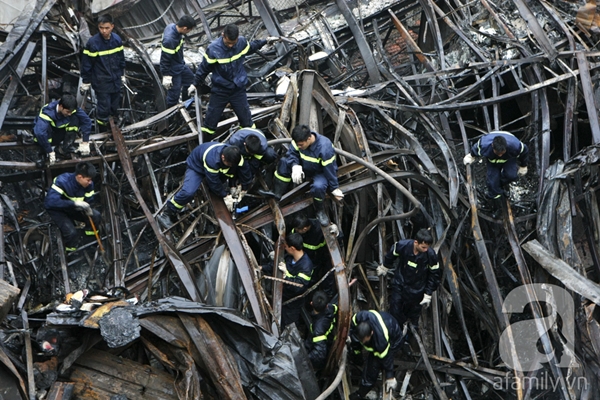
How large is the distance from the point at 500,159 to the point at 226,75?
332 cm

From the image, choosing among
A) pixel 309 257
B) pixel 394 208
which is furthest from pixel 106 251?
pixel 394 208

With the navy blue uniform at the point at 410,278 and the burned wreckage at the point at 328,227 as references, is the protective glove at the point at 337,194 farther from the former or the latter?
the navy blue uniform at the point at 410,278

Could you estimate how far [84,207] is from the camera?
27.5 ft

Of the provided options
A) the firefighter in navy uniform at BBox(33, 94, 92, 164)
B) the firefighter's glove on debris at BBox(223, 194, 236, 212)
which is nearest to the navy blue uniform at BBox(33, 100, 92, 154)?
the firefighter in navy uniform at BBox(33, 94, 92, 164)

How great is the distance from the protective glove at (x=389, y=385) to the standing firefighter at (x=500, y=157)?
8.42 feet

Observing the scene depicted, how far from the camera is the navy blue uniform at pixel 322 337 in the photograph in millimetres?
7668

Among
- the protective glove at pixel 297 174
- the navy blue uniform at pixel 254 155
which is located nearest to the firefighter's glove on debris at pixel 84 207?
the navy blue uniform at pixel 254 155

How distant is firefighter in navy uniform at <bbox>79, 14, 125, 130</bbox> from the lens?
9.12 m

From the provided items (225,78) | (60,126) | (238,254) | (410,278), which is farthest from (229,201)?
(60,126)

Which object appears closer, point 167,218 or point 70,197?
point 70,197

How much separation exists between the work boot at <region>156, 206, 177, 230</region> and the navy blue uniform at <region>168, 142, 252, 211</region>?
1.19ft

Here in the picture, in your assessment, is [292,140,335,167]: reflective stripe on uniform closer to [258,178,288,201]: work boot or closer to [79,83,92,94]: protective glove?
[258,178,288,201]: work boot

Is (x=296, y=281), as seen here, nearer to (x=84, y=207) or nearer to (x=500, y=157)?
(x=84, y=207)

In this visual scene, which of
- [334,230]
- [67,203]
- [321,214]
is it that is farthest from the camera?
[67,203]
